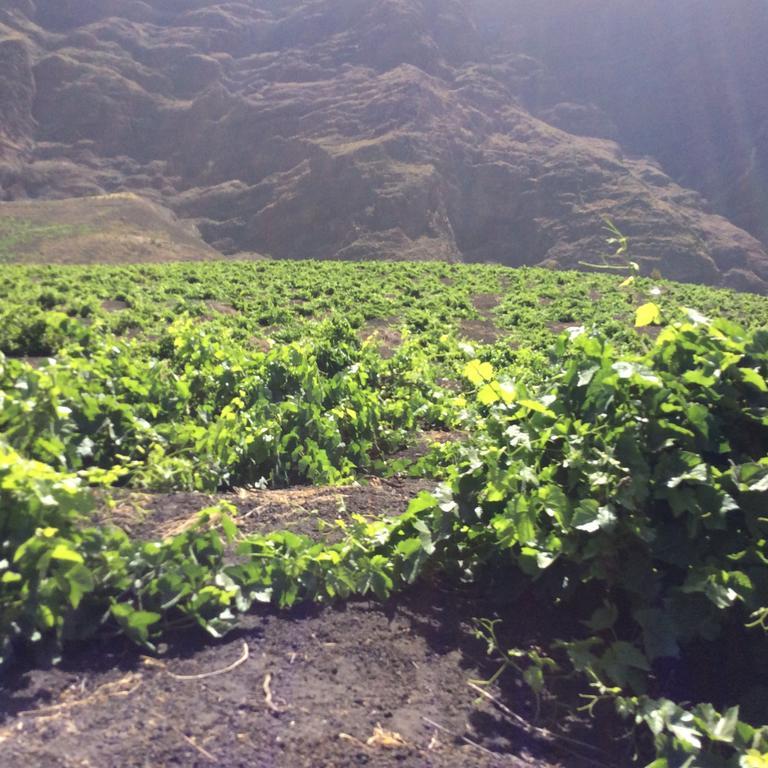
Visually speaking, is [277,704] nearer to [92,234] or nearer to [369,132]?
[92,234]

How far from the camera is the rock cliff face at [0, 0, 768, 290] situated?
7419 centimetres

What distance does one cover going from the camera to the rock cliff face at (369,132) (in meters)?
74.2

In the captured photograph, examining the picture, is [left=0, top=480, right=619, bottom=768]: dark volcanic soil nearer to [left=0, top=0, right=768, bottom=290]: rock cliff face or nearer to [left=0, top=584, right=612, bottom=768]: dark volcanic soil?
[left=0, top=584, right=612, bottom=768]: dark volcanic soil

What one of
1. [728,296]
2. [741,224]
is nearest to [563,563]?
[728,296]

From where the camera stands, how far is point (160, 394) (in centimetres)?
505

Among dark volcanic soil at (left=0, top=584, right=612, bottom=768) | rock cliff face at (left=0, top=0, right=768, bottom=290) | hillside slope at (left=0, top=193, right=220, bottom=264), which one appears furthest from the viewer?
rock cliff face at (left=0, top=0, right=768, bottom=290)

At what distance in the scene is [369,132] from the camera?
86438 mm

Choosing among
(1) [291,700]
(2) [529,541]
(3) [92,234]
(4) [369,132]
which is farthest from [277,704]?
(4) [369,132]

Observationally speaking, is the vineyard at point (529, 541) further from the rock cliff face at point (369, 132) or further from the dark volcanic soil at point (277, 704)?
the rock cliff face at point (369, 132)

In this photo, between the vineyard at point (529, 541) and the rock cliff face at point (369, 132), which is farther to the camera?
the rock cliff face at point (369, 132)

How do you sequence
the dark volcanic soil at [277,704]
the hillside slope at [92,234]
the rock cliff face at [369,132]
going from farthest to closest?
1. the rock cliff face at [369,132]
2. the hillside slope at [92,234]
3. the dark volcanic soil at [277,704]

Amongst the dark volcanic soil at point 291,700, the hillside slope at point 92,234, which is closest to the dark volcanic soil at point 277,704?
the dark volcanic soil at point 291,700

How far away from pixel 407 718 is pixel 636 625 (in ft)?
3.26

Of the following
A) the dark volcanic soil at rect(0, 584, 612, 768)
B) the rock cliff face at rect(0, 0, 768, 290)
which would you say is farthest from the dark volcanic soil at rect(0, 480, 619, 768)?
the rock cliff face at rect(0, 0, 768, 290)
